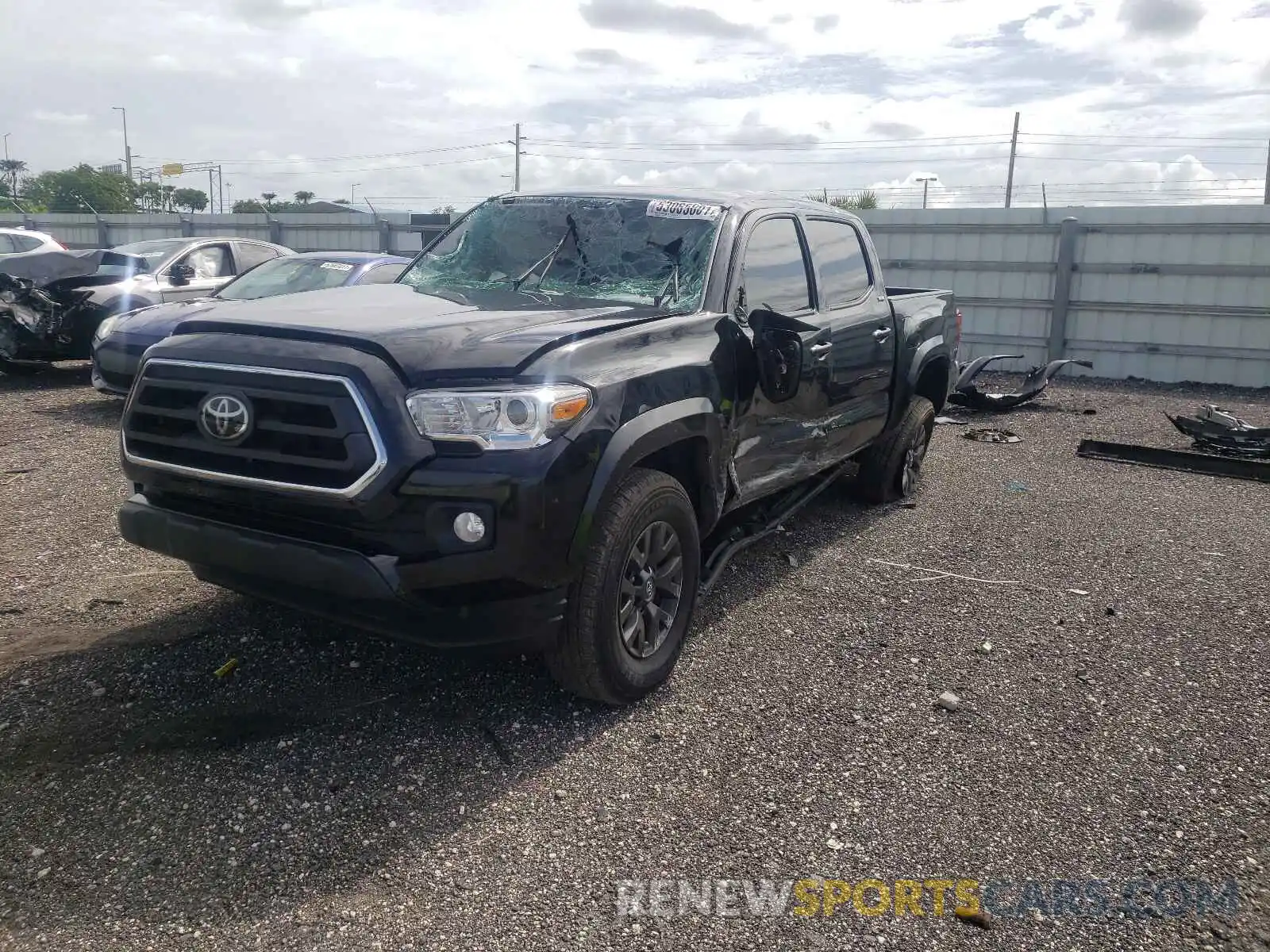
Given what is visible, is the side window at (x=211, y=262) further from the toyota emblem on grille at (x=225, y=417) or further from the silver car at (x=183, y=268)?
the toyota emblem on grille at (x=225, y=417)

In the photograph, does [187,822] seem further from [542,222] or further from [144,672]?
[542,222]

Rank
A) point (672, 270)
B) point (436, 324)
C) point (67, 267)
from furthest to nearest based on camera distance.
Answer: point (67, 267), point (672, 270), point (436, 324)

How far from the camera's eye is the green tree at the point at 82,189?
174ft

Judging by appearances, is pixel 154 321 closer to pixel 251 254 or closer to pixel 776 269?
pixel 251 254

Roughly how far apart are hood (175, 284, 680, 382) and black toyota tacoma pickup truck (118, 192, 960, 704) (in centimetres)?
1

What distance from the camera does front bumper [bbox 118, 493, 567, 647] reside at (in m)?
3.06

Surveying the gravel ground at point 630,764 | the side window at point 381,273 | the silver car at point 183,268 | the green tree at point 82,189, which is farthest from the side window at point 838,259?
the green tree at point 82,189

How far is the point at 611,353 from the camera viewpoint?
350 centimetres

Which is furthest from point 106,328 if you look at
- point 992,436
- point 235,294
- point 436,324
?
point 992,436

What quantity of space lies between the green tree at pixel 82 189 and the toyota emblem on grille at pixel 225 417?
5275 centimetres

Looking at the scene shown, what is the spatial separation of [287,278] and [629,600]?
7168 millimetres

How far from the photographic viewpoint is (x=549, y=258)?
181 inches

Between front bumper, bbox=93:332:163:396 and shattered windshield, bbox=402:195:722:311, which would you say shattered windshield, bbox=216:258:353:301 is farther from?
shattered windshield, bbox=402:195:722:311

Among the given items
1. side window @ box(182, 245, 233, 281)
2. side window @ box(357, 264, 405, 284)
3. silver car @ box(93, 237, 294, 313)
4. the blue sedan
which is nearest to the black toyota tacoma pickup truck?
the blue sedan
